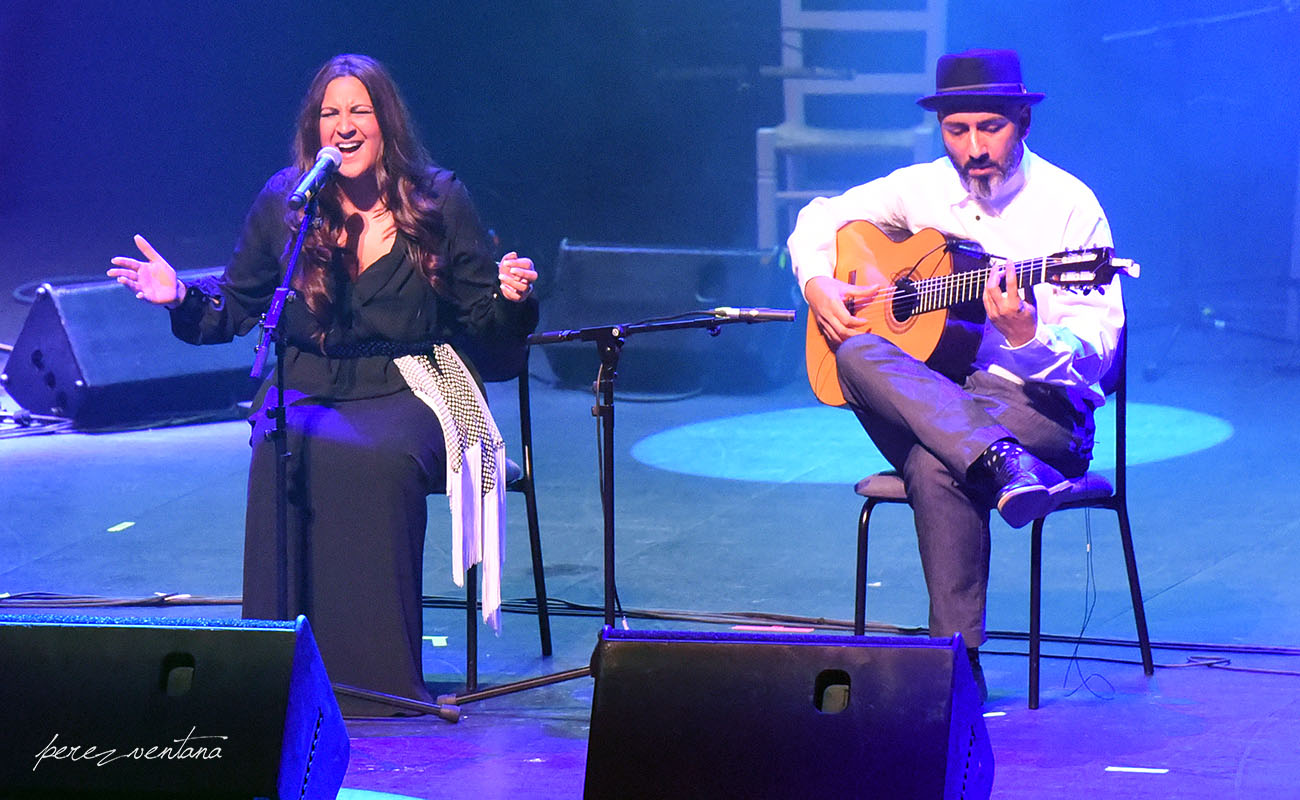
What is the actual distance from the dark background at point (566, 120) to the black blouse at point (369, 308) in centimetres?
476

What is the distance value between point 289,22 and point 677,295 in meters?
2.88

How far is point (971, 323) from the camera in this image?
3.73m

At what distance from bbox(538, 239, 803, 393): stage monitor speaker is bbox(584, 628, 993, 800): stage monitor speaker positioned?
5.35m

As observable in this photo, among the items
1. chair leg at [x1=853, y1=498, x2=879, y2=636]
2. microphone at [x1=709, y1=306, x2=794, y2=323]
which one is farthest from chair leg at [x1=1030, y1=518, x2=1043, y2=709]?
microphone at [x1=709, y1=306, x2=794, y2=323]

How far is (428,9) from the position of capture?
866cm

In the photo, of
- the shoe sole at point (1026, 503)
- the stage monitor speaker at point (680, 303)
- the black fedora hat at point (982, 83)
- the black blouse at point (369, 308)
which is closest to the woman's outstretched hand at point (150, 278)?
the black blouse at point (369, 308)

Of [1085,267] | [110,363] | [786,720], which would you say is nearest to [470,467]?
[1085,267]

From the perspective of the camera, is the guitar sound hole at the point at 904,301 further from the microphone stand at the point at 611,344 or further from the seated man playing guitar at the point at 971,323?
the microphone stand at the point at 611,344

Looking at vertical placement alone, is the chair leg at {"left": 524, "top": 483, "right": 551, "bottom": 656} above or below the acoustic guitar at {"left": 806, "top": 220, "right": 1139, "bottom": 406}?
below

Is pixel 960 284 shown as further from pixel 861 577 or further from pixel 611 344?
pixel 611 344

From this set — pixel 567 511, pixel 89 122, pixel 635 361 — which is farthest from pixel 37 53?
pixel 567 511

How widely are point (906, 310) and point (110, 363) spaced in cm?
433

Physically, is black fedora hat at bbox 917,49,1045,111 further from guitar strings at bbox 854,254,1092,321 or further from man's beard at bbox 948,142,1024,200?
guitar strings at bbox 854,254,1092,321

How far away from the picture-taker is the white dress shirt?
11.8 ft
